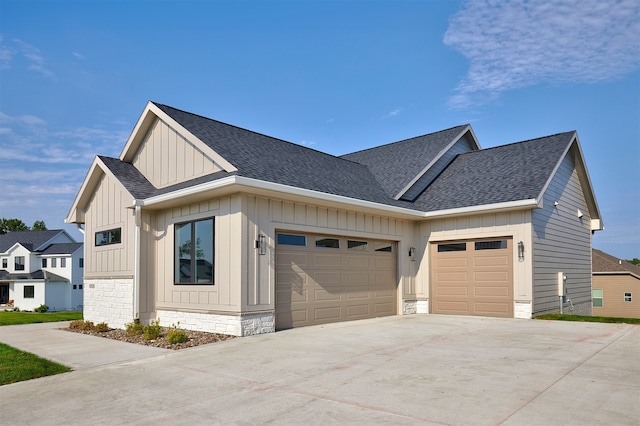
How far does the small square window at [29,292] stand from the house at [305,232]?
36.6m

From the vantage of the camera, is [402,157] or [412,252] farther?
[402,157]

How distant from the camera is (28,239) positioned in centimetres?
4812

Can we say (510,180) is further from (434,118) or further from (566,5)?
(434,118)

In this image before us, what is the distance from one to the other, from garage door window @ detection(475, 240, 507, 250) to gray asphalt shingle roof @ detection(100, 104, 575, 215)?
1230 millimetres

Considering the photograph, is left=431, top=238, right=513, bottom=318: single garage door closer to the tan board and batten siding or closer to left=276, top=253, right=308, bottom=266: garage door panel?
the tan board and batten siding

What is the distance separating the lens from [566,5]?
1173cm

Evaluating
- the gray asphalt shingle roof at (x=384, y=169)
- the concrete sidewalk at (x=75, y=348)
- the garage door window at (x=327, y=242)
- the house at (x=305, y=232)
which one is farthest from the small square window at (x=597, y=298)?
the concrete sidewalk at (x=75, y=348)

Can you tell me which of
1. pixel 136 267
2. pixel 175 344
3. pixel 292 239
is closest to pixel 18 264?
pixel 136 267

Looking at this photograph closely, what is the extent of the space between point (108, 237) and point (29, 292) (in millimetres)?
39096

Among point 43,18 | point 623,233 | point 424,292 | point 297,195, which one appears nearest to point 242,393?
point 297,195

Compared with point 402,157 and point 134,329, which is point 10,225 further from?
point 134,329

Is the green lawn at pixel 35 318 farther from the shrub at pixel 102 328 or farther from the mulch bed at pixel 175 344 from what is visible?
the mulch bed at pixel 175 344

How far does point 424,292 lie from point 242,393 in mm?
10152

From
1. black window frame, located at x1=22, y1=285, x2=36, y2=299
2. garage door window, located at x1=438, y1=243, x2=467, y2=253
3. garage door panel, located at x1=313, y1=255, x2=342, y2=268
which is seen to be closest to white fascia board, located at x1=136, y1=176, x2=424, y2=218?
garage door panel, located at x1=313, y1=255, x2=342, y2=268
